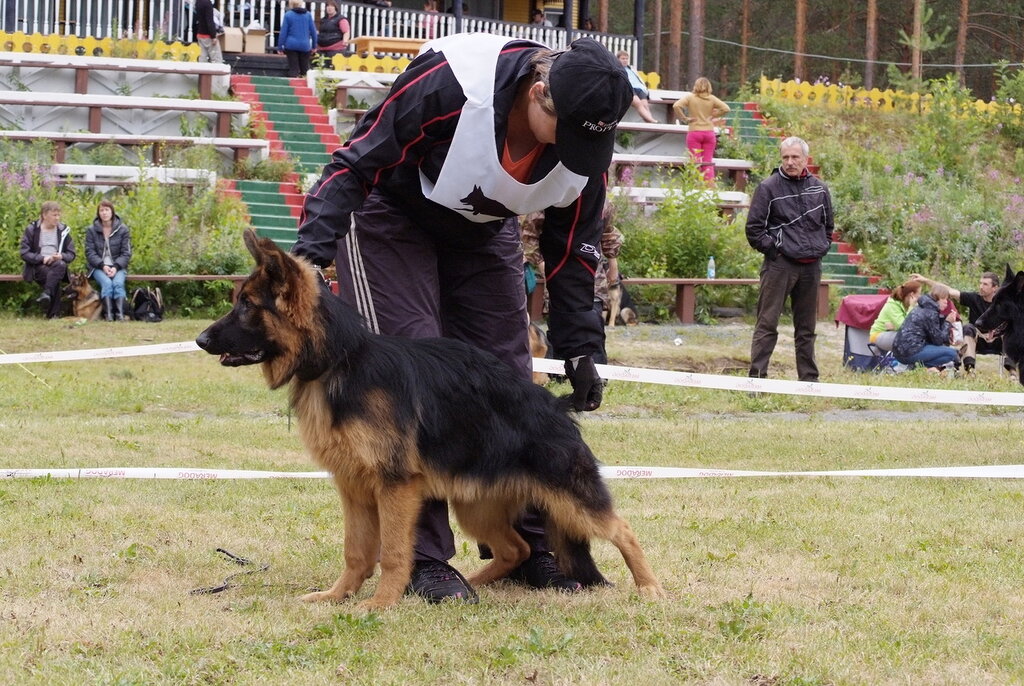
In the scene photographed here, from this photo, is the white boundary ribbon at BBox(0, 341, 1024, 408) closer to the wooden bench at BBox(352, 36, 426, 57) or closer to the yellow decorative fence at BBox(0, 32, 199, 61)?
the yellow decorative fence at BBox(0, 32, 199, 61)

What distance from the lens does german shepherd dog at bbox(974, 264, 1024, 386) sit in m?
9.13

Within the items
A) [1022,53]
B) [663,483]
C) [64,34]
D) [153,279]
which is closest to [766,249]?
[663,483]

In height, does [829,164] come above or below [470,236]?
above

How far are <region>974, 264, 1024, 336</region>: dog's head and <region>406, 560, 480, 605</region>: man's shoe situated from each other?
572 centimetres

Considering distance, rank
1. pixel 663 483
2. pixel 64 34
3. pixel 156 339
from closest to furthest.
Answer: pixel 663 483
pixel 156 339
pixel 64 34

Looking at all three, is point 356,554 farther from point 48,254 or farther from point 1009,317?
point 48,254

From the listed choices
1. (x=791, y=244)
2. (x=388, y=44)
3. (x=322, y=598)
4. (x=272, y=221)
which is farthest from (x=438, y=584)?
(x=388, y=44)


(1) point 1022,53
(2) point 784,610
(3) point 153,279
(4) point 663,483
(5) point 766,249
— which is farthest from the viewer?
(1) point 1022,53

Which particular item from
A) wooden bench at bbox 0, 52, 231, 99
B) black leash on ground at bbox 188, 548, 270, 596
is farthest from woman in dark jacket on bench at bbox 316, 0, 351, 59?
black leash on ground at bbox 188, 548, 270, 596

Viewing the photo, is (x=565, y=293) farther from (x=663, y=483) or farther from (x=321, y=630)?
(x=663, y=483)

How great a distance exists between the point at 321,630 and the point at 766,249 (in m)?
8.89

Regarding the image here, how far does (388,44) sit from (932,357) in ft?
50.1

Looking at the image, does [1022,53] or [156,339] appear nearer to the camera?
[156,339]

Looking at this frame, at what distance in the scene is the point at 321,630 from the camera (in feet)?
14.3
